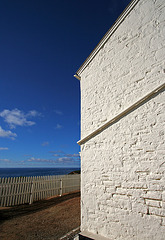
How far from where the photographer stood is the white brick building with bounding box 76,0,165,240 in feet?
9.79

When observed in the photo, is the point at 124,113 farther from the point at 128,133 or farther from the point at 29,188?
the point at 29,188

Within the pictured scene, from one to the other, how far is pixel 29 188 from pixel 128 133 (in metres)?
7.73

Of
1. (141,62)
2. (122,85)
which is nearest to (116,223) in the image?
(122,85)

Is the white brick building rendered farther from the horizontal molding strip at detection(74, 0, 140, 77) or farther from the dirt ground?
the dirt ground

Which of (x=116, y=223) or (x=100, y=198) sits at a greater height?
(x=100, y=198)

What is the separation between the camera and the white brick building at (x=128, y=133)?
298 centimetres

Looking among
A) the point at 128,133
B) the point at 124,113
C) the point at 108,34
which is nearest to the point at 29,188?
the point at 128,133

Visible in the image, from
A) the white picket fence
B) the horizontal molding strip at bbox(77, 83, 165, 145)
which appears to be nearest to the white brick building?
the horizontal molding strip at bbox(77, 83, 165, 145)

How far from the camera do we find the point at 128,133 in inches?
139

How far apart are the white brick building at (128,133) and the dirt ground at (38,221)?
1407mm

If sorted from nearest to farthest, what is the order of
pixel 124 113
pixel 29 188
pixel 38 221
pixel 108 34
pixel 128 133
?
pixel 128 133 < pixel 124 113 < pixel 108 34 < pixel 38 221 < pixel 29 188

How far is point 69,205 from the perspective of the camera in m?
7.31

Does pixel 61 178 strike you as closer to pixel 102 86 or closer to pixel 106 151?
pixel 106 151

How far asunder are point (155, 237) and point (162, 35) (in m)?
4.71
